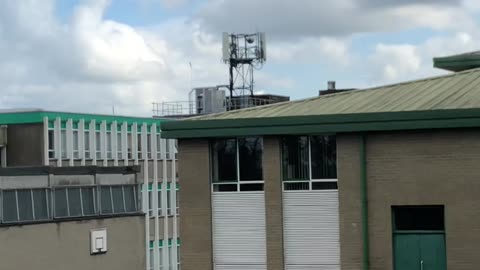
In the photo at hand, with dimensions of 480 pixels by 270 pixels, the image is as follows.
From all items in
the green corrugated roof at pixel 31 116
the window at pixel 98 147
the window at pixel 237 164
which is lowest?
the window at pixel 237 164

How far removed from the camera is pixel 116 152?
2766 inches

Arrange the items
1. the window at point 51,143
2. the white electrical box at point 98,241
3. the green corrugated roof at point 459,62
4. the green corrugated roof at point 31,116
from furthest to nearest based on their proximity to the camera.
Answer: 1. the window at point 51,143
2. the green corrugated roof at point 31,116
3. the white electrical box at point 98,241
4. the green corrugated roof at point 459,62

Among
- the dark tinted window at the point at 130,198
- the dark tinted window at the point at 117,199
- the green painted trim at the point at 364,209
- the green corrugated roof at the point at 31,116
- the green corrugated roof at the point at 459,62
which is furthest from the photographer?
the green corrugated roof at the point at 31,116

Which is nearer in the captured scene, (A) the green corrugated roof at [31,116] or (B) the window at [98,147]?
(A) the green corrugated roof at [31,116]

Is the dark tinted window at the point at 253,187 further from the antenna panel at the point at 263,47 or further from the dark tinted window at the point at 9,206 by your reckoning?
the antenna panel at the point at 263,47

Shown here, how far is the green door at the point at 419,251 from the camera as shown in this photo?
2558 centimetres

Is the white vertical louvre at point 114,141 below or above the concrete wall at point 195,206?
above

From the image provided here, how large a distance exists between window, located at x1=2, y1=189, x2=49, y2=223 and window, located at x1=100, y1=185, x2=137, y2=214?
5.44 metres

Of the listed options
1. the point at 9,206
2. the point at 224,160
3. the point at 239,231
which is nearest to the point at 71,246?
the point at 9,206

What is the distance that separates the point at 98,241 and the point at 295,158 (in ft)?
98.6

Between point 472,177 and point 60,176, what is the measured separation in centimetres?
3205

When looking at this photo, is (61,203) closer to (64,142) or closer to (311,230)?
(64,142)

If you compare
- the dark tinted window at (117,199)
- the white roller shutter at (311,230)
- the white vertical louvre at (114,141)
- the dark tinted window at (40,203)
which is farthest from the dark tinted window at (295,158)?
the white vertical louvre at (114,141)

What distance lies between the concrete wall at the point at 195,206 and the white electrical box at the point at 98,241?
27328mm
